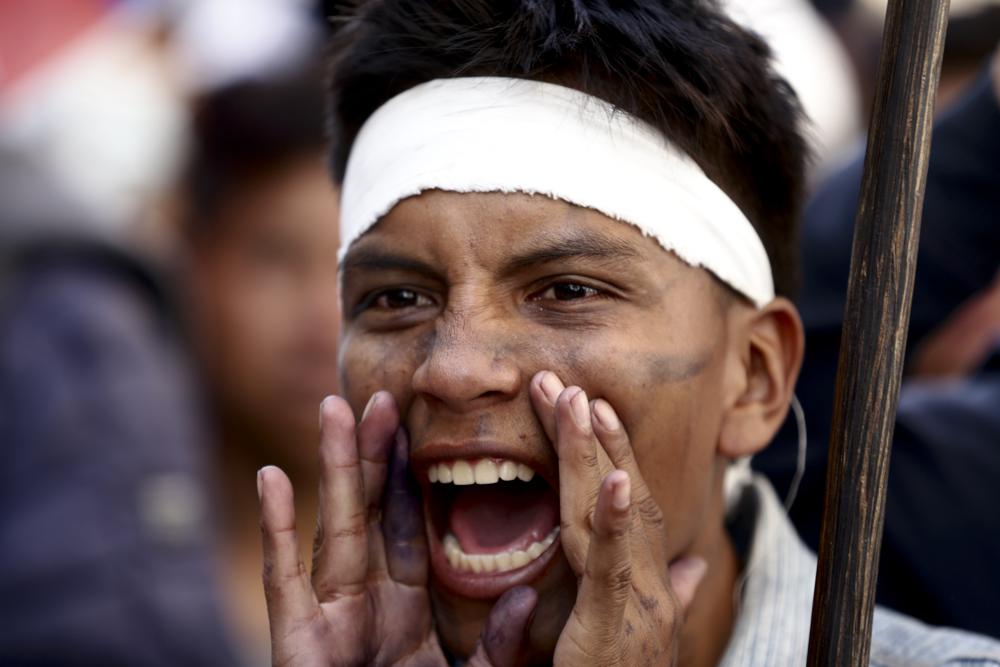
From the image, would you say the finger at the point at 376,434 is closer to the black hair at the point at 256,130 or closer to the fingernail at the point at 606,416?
the fingernail at the point at 606,416

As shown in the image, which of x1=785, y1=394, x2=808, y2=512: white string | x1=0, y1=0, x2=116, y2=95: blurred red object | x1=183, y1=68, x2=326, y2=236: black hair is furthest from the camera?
x1=0, y1=0, x2=116, y2=95: blurred red object

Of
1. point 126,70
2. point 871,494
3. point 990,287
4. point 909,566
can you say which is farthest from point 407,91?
point 126,70

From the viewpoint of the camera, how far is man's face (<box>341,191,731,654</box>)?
220cm

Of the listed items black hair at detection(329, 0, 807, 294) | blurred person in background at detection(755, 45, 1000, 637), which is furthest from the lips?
blurred person in background at detection(755, 45, 1000, 637)

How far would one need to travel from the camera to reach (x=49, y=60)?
648 cm

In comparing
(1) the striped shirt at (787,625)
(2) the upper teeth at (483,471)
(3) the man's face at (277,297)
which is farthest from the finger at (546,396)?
(3) the man's face at (277,297)

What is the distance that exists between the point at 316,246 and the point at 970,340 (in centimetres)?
231

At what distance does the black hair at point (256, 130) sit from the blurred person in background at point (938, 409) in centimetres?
172

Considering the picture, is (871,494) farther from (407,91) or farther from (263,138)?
(263,138)

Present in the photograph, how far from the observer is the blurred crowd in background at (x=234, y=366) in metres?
3.32

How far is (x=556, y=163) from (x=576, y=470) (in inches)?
21.6

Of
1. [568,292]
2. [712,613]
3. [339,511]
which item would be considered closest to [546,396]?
[568,292]

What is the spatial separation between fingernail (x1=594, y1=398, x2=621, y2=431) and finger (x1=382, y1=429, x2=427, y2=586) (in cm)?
43

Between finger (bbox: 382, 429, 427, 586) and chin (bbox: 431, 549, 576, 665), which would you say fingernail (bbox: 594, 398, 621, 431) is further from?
finger (bbox: 382, 429, 427, 586)
